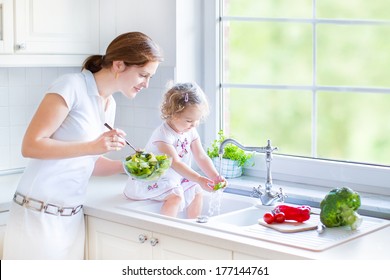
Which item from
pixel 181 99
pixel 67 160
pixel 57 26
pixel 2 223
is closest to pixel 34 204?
pixel 67 160

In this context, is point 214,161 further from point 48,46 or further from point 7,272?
point 7,272

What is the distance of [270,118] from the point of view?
3.38m

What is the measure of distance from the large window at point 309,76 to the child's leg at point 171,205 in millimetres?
640

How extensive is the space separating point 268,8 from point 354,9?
43 centimetres

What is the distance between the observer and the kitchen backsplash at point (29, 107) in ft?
11.5

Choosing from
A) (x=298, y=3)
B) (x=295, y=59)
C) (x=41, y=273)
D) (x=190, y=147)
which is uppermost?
(x=298, y=3)

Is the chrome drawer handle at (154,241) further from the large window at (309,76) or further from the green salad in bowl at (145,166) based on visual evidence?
the large window at (309,76)

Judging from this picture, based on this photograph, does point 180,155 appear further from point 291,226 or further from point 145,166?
point 291,226

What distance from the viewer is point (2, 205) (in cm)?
296

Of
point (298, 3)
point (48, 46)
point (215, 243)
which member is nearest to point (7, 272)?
point (215, 243)

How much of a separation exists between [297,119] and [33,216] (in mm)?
1261

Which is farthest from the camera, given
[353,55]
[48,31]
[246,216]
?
[48,31]

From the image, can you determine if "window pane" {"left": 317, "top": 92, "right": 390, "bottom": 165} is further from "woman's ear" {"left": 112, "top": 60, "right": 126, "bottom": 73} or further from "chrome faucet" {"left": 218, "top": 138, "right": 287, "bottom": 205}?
"woman's ear" {"left": 112, "top": 60, "right": 126, "bottom": 73}

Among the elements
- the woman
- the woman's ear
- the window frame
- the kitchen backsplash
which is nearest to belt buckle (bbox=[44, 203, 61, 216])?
the woman
